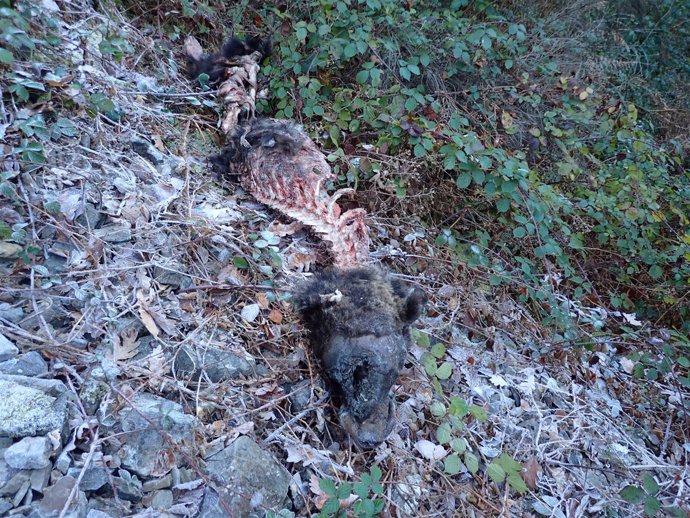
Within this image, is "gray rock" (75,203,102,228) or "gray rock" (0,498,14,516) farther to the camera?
"gray rock" (75,203,102,228)

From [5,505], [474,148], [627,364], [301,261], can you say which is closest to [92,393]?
[5,505]

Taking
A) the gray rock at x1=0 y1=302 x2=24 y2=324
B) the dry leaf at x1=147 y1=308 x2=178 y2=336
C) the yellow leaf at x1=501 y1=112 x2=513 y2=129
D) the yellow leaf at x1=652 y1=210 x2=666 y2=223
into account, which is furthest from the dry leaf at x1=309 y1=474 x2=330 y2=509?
the yellow leaf at x1=652 y1=210 x2=666 y2=223

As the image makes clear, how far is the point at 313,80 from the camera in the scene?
3.82 metres

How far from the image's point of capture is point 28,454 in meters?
1.55

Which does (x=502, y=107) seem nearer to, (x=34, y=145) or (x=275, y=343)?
(x=275, y=343)

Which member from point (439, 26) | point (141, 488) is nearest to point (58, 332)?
point (141, 488)

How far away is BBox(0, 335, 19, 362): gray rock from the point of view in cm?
180

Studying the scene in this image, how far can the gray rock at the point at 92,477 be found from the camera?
5.30 feet

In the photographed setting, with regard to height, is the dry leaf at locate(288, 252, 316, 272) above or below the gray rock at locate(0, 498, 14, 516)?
above

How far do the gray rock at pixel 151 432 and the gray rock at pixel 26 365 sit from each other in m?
0.36

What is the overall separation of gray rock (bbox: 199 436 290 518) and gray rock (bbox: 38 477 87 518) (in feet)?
1.31

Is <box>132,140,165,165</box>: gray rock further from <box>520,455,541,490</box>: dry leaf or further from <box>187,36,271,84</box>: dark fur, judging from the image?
<box>520,455,541,490</box>: dry leaf

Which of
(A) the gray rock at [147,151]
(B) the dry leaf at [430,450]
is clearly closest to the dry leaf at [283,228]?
(A) the gray rock at [147,151]

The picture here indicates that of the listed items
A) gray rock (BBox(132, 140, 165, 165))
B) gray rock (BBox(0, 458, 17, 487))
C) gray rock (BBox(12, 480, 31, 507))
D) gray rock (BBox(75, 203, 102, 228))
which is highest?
gray rock (BBox(132, 140, 165, 165))
